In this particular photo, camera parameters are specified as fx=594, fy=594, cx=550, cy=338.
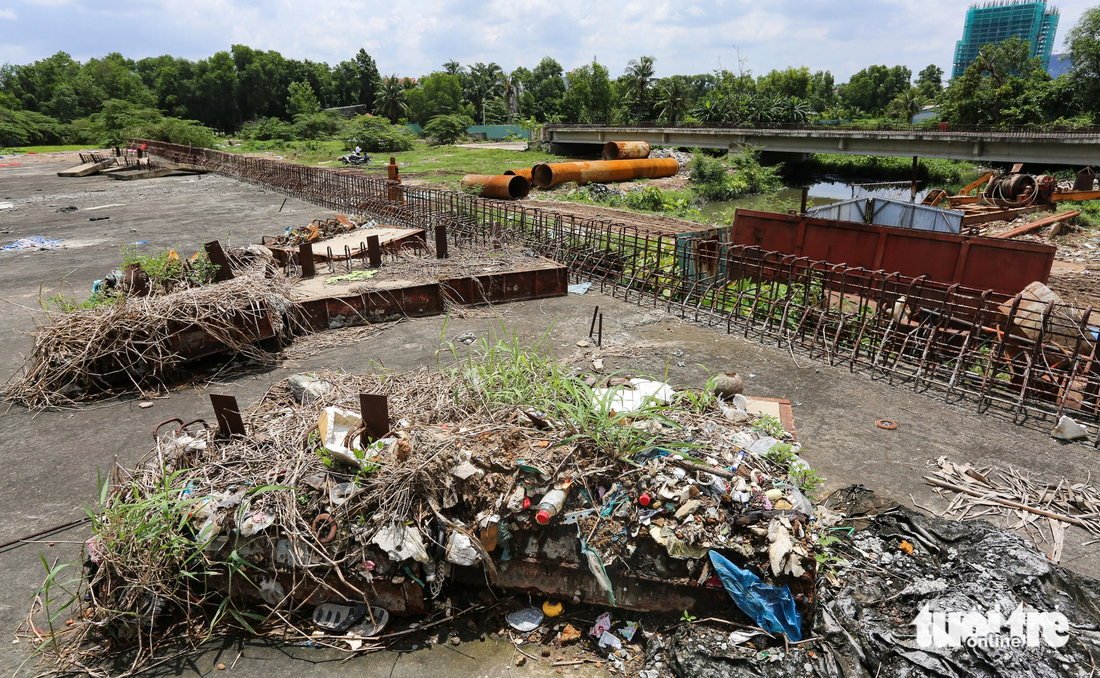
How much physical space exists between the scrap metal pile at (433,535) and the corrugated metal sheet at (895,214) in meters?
12.9

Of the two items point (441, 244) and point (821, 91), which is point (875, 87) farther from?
point (441, 244)

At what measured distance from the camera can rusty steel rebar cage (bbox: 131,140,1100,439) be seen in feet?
24.8

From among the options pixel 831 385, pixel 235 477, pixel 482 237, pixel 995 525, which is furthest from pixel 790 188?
pixel 235 477

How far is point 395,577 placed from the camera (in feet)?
14.0

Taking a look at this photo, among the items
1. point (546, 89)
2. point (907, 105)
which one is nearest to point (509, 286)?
point (907, 105)

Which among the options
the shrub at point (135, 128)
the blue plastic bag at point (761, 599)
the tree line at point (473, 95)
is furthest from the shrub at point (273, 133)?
the blue plastic bag at point (761, 599)

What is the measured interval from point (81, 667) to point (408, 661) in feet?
7.21

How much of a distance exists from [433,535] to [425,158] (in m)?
45.4

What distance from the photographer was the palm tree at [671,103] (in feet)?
215

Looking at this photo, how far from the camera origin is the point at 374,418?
4734 millimetres

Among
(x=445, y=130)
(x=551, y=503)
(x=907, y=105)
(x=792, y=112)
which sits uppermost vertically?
(x=907, y=105)

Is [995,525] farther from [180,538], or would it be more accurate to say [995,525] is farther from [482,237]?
[482,237]

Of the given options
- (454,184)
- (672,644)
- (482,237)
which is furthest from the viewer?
(454,184)

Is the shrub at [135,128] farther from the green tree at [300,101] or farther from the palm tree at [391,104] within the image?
the palm tree at [391,104]
